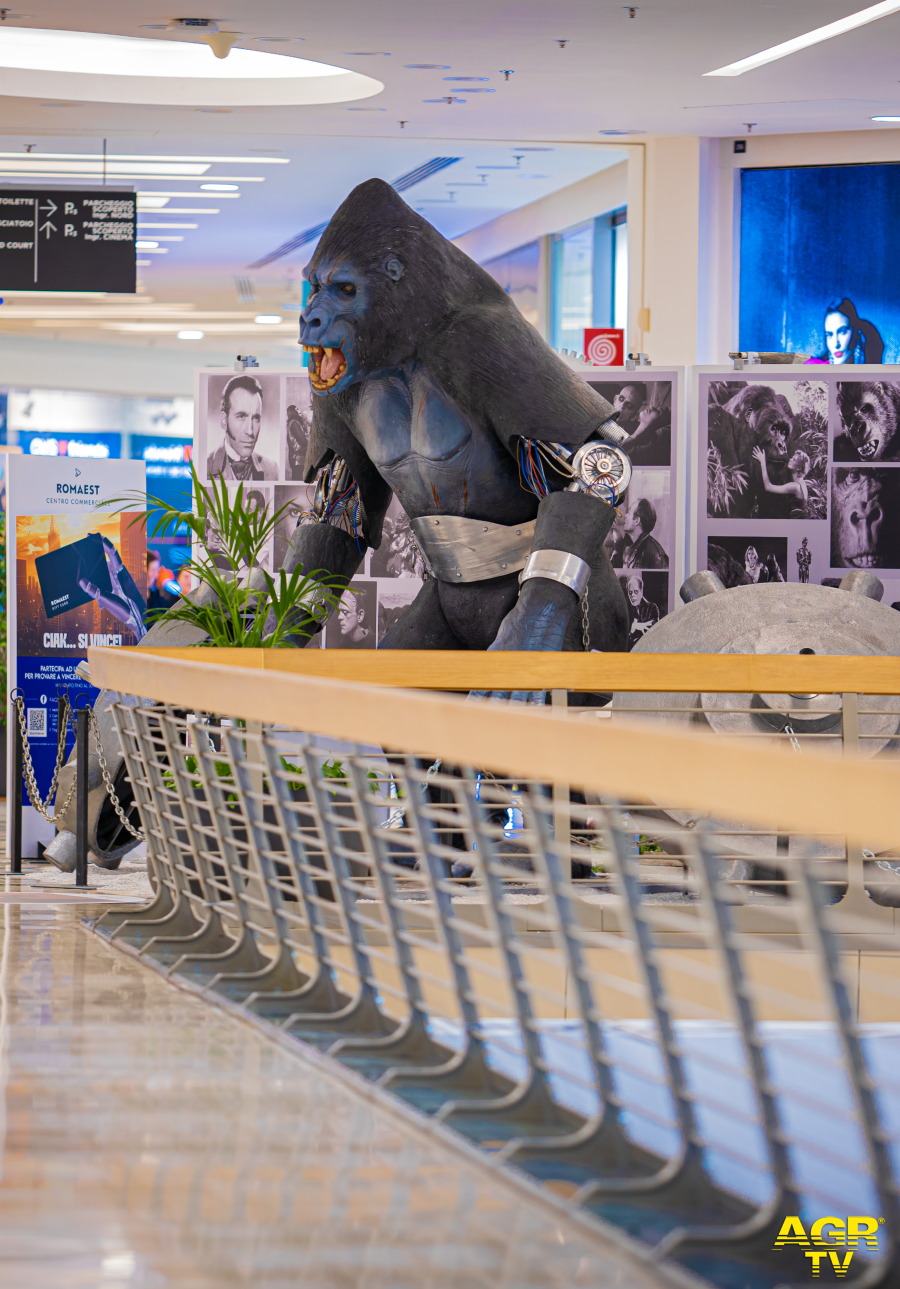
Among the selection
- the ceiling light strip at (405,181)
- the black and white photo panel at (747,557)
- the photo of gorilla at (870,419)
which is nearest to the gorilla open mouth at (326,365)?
the black and white photo panel at (747,557)

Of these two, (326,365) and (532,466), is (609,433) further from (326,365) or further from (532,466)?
(326,365)

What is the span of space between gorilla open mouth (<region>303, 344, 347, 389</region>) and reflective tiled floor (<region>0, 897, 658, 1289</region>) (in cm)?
223

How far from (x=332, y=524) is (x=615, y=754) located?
137 inches

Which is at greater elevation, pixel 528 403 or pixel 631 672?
pixel 528 403

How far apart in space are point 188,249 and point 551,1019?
10810 mm

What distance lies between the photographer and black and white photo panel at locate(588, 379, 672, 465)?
6.82 metres

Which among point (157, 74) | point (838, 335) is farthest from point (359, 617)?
point (838, 335)

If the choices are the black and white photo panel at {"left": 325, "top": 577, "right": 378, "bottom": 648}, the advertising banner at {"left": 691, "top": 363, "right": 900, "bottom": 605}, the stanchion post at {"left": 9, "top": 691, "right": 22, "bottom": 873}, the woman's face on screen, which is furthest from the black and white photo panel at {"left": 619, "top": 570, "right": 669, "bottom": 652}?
the woman's face on screen

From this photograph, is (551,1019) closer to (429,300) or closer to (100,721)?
(429,300)

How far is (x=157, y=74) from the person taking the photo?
8711 millimetres

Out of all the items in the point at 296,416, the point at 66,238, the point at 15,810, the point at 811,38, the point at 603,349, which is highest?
the point at 811,38

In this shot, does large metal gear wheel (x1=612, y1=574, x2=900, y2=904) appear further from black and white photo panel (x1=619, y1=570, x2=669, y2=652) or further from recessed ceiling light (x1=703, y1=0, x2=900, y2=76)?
recessed ceiling light (x1=703, y1=0, x2=900, y2=76)

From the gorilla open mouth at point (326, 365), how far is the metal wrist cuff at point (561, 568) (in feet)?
2.45

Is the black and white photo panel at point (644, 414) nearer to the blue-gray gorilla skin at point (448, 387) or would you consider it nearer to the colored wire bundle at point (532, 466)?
the blue-gray gorilla skin at point (448, 387)
